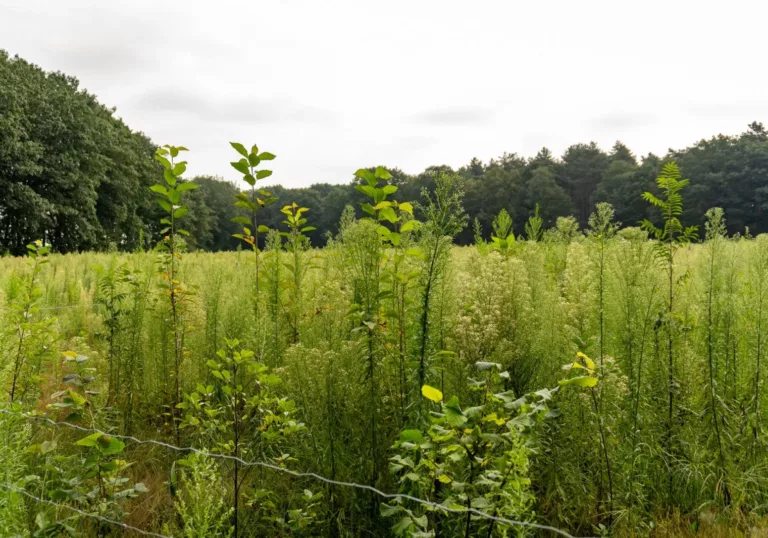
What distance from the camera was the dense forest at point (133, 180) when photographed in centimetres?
2689

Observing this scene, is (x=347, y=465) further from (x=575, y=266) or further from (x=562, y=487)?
(x=575, y=266)

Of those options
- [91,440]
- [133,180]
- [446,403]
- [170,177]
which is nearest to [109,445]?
[91,440]

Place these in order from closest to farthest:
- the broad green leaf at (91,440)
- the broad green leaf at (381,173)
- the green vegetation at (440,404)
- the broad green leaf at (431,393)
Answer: the broad green leaf at (431,393) < the broad green leaf at (91,440) < the green vegetation at (440,404) < the broad green leaf at (381,173)

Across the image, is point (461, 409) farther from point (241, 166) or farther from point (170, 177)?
point (170, 177)

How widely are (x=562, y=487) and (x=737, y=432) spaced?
3.68ft

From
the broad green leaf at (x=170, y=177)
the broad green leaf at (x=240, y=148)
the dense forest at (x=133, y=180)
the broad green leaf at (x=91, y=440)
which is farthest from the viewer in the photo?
the dense forest at (x=133, y=180)

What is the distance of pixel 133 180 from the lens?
36.4 meters

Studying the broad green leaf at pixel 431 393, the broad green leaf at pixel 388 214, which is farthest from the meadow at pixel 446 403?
the broad green leaf at pixel 431 393

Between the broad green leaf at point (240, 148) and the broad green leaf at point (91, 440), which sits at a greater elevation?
the broad green leaf at point (240, 148)

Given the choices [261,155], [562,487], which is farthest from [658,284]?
[261,155]

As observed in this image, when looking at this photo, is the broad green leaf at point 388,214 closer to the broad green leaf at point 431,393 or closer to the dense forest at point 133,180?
the broad green leaf at point 431,393

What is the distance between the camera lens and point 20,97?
25.9 m

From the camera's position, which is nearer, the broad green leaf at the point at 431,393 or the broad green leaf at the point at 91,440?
the broad green leaf at the point at 431,393

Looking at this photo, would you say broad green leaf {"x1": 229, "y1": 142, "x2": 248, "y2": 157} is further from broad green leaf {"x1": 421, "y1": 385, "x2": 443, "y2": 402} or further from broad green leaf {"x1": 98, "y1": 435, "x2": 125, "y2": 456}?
broad green leaf {"x1": 421, "y1": 385, "x2": 443, "y2": 402}
